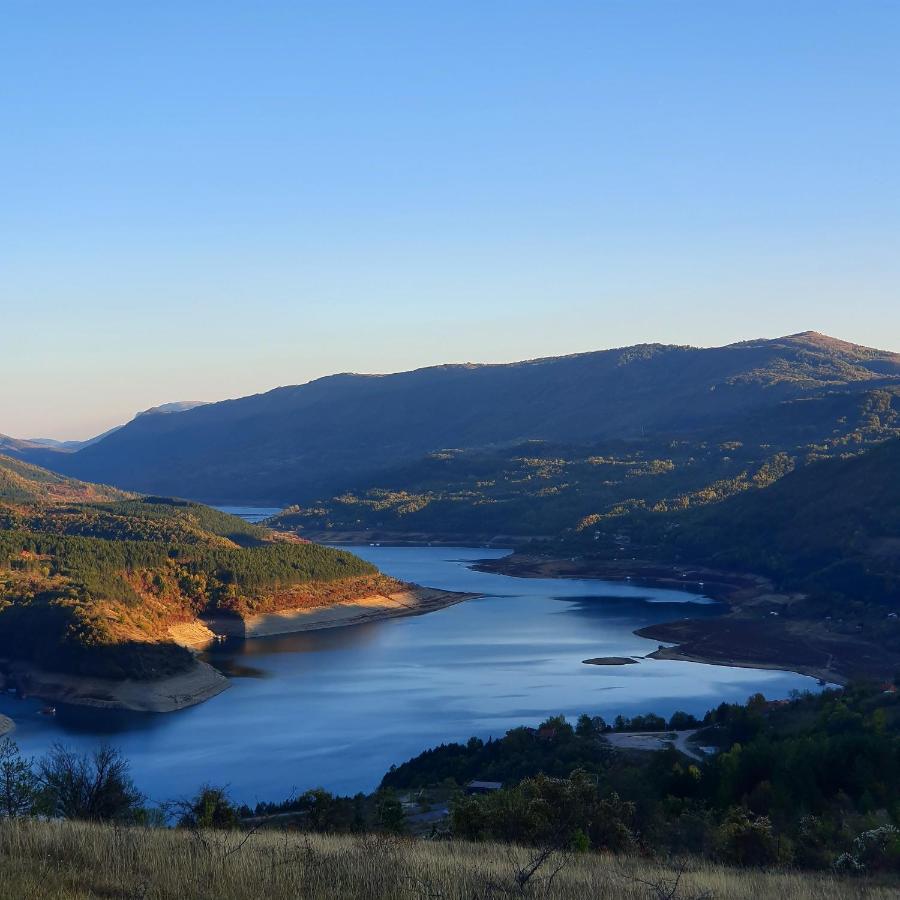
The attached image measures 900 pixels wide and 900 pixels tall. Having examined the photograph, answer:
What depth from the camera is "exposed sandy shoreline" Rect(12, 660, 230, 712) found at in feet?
208

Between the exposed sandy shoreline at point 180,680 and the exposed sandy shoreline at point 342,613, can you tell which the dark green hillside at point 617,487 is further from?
the exposed sandy shoreline at point 180,680

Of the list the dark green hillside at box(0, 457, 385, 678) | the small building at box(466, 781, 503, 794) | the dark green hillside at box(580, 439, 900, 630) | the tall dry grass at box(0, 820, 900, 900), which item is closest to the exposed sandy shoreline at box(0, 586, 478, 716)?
the dark green hillside at box(0, 457, 385, 678)

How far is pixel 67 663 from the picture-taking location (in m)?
67.9

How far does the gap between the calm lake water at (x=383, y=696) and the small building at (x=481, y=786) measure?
5900mm

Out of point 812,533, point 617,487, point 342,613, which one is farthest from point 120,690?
point 617,487

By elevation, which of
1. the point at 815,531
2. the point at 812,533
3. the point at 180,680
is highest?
the point at 815,531

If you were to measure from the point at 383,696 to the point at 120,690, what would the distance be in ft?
47.8

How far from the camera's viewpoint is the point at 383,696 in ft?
219

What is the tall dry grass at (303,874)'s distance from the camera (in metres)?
8.49

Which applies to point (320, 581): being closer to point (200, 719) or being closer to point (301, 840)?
point (200, 719)

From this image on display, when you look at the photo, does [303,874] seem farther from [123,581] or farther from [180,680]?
[123,581]

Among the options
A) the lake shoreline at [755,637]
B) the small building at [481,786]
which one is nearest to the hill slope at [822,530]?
the lake shoreline at [755,637]

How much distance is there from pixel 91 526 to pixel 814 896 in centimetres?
11460

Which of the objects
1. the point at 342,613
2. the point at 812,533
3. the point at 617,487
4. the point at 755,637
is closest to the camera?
the point at 755,637
